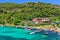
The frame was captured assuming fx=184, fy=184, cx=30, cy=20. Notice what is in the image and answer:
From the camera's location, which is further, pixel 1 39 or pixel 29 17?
pixel 29 17

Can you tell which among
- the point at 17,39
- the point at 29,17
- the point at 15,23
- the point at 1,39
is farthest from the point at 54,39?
the point at 29,17

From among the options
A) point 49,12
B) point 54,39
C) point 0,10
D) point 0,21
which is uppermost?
point 0,10

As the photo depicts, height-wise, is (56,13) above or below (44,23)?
above

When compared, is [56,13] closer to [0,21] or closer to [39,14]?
[39,14]

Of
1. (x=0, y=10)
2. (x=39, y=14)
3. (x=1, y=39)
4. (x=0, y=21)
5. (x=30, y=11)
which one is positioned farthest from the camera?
(x=0, y=10)

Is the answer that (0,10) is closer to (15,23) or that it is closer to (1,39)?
(15,23)

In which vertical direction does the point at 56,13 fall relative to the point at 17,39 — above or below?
above

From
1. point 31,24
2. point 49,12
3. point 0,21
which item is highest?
point 49,12

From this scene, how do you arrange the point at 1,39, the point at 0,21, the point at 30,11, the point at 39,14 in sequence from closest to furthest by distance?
the point at 1,39 → the point at 0,21 → the point at 39,14 → the point at 30,11

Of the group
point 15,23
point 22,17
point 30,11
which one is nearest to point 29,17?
point 22,17
